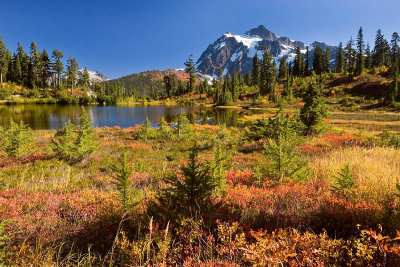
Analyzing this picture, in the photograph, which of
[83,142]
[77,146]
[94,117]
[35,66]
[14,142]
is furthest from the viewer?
[35,66]

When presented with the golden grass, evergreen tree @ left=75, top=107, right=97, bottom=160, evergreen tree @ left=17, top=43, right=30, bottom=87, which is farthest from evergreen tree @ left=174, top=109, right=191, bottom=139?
evergreen tree @ left=17, top=43, right=30, bottom=87

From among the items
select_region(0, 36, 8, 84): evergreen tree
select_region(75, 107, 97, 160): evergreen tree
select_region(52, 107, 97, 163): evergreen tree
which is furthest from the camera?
select_region(0, 36, 8, 84): evergreen tree

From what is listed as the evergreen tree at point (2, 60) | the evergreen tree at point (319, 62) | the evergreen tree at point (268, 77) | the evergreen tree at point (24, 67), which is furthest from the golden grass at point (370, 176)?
the evergreen tree at point (24, 67)

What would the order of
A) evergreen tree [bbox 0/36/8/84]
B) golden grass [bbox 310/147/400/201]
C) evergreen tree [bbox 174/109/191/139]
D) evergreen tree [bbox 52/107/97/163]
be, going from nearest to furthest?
golden grass [bbox 310/147/400/201] → evergreen tree [bbox 52/107/97/163] → evergreen tree [bbox 174/109/191/139] → evergreen tree [bbox 0/36/8/84]

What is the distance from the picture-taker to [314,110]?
1619 cm

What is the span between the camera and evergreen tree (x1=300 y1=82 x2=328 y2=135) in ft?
52.9

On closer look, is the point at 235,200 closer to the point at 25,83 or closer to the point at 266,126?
the point at 266,126

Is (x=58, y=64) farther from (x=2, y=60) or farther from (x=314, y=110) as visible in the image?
(x=314, y=110)

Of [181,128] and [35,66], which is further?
[35,66]

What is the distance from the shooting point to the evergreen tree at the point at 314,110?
16.1m

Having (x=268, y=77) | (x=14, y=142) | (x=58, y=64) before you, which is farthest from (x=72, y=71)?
(x=14, y=142)

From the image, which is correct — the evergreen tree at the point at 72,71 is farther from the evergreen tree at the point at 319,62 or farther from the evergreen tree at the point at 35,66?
the evergreen tree at the point at 319,62

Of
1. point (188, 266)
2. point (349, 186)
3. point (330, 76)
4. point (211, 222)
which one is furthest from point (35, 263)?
point (330, 76)

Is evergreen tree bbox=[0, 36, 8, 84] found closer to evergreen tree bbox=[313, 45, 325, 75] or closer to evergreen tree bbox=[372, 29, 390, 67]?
evergreen tree bbox=[313, 45, 325, 75]
